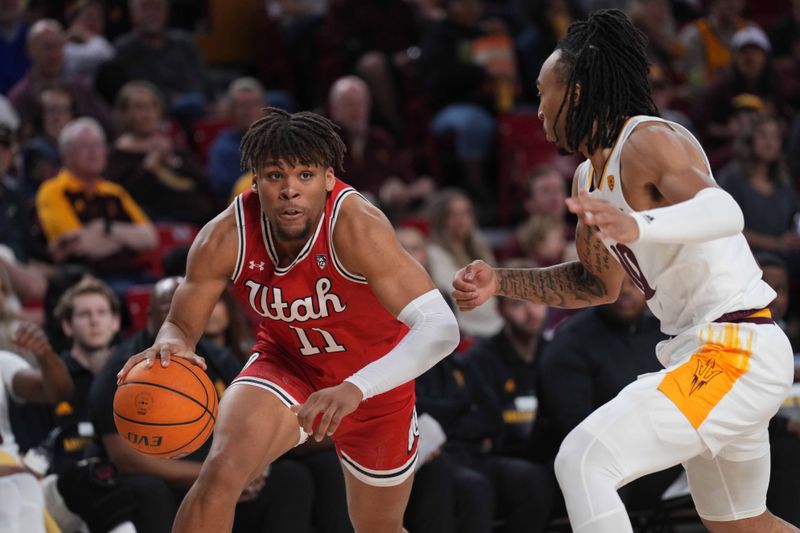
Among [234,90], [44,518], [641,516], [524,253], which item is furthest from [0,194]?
[641,516]

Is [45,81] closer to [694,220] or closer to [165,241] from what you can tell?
[165,241]

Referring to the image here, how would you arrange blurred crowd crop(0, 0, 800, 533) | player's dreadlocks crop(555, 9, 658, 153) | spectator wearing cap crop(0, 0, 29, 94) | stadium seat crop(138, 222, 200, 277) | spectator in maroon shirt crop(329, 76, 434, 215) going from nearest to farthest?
player's dreadlocks crop(555, 9, 658, 153) → blurred crowd crop(0, 0, 800, 533) → stadium seat crop(138, 222, 200, 277) → spectator in maroon shirt crop(329, 76, 434, 215) → spectator wearing cap crop(0, 0, 29, 94)

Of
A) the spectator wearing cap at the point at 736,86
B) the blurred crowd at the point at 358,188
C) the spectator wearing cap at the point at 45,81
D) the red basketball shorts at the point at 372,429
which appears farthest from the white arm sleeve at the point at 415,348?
the spectator wearing cap at the point at 736,86

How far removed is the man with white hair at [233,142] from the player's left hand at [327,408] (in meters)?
5.21

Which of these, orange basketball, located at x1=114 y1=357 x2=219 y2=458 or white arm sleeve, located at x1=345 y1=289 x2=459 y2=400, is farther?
orange basketball, located at x1=114 y1=357 x2=219 y2=458

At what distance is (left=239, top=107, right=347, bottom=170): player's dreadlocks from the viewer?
423 cm

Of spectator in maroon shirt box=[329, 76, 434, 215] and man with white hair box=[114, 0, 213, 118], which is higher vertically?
man with white hair box=[114, 0, 213, 118]

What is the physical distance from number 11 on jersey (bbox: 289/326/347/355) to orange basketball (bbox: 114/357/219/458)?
422mm

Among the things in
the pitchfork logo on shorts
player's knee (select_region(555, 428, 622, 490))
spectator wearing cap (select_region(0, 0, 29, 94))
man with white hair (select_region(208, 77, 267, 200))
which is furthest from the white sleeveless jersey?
spectator wearing cap (select_region(0, 0, 29, 94))

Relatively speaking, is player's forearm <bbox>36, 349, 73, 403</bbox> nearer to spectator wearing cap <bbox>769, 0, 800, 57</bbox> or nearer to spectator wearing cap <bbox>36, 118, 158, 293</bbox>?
spectator wearing cap <bbox>36, 118, 158, 293</bbox>

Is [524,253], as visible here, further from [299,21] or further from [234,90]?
[299,21]

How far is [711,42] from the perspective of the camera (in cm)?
1165

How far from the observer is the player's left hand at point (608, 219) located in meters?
3.41

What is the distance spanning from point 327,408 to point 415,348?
457 millimetres
